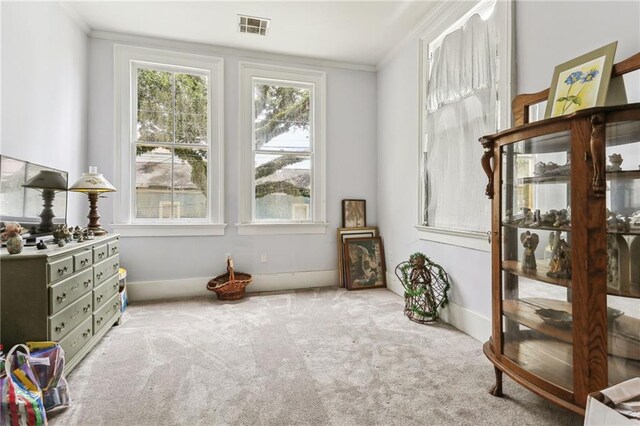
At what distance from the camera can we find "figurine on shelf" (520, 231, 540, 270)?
1.58m

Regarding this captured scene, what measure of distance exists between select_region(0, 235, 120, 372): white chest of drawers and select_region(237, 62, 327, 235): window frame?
5.54 feet

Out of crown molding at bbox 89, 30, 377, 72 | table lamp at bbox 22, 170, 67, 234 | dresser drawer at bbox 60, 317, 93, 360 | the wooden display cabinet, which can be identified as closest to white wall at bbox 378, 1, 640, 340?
the wooden display cabinet

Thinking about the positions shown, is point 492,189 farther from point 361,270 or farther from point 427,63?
point 361,270

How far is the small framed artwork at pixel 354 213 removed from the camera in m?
4.09

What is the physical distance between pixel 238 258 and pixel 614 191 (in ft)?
11.1

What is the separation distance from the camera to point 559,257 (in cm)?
143

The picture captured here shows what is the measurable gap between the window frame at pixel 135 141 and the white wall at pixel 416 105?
2.04 metres

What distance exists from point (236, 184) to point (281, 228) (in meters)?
0.77

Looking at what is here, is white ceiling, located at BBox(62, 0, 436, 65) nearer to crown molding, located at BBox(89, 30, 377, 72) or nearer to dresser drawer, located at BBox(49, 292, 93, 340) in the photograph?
crown molding, located at BBox(89, 30, 377, 72)

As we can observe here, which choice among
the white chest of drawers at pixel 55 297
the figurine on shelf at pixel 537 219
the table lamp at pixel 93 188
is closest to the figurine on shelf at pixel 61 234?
the white chest of drawers at pixel 55 297

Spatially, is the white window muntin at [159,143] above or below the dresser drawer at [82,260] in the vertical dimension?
above

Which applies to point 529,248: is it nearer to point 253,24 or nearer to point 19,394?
point 19,394

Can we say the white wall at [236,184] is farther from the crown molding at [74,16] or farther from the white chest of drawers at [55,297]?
the white chest of drawers at [55,297]

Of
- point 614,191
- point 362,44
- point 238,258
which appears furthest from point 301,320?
point 362,44
